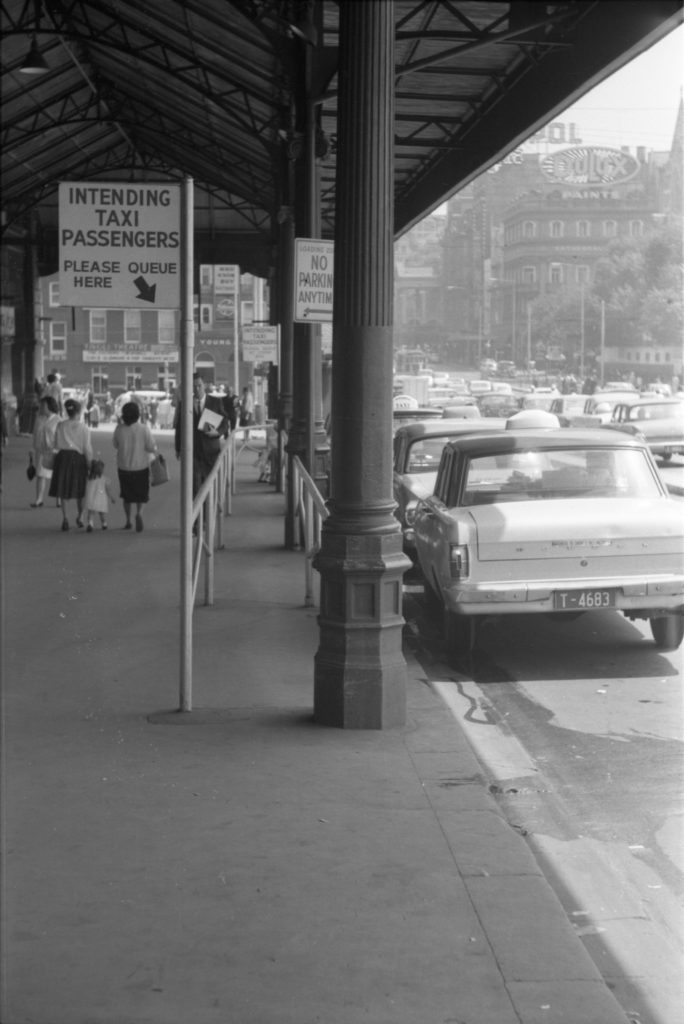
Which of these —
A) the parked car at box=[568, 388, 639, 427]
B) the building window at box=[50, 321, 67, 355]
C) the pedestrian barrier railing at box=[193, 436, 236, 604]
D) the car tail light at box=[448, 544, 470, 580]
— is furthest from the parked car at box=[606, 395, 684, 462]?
the building window at box=[50, 321, 67, 355]

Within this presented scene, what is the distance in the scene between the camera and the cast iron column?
304 inches

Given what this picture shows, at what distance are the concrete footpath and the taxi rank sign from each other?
2361 millimetres

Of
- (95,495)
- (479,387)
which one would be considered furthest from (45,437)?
(479,387)

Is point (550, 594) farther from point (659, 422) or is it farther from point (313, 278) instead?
point (659, 422)

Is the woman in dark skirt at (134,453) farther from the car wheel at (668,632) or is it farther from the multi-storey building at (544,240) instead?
the multi-storey building at (544,240)

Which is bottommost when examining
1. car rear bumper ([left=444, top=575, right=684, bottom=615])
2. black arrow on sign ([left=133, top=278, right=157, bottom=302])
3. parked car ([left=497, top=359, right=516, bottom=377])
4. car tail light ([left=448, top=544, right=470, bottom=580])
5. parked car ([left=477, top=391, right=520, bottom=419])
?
car rear bumper ([left=444, top=575, right=684, bottom=615])

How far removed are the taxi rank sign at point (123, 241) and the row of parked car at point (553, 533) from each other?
3178 mm

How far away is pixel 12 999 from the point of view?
432cm

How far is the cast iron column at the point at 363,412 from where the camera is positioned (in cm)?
771

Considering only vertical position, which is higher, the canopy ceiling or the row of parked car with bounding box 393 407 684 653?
the canopy ceiling

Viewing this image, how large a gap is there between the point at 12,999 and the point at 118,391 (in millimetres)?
90306

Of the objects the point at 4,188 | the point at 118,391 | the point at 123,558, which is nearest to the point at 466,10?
the point at 123,558

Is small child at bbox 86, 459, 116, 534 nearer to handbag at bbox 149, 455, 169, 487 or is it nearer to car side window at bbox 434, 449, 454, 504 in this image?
handbag at bbox 149, 455, 169, 487

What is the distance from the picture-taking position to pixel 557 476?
1088 centimetres
